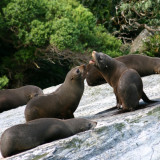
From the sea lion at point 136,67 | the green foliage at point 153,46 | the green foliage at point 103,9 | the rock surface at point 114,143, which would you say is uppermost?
the green foliage at point 103,9

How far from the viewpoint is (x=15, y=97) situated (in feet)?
42.2

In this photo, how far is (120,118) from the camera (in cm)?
597

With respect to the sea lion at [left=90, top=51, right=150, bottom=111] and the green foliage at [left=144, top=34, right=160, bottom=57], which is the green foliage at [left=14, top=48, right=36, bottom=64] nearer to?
the green foliage at [left=144, top=34, right=160, bottom=57]

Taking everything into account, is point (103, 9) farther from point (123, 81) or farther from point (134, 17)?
point (123, 81)

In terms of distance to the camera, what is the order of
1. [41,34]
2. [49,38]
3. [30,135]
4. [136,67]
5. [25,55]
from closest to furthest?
[30,135] → [136,67] → [41,34] → [49,38] → [25,55]

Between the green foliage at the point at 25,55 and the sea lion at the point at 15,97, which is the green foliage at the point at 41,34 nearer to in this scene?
the green foliage at the point at 25,55

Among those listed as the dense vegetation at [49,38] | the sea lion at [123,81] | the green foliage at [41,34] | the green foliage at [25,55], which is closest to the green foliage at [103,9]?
the dense vegetation at [49,38]

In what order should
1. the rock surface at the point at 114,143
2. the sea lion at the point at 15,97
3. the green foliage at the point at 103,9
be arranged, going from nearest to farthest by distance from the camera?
the rock surface at the point at 114,143
the sea lion at the point at 15,97
the green foliage at the point at 103,9

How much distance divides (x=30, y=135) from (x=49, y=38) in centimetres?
1114

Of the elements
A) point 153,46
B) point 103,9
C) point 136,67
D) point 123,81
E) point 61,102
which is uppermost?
point 103,9

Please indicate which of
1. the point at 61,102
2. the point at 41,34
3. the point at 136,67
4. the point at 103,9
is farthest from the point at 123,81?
the point at 103,9

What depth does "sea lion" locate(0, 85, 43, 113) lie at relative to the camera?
1255 cm

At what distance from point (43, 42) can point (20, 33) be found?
911mm

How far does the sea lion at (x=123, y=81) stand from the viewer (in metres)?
6.95
